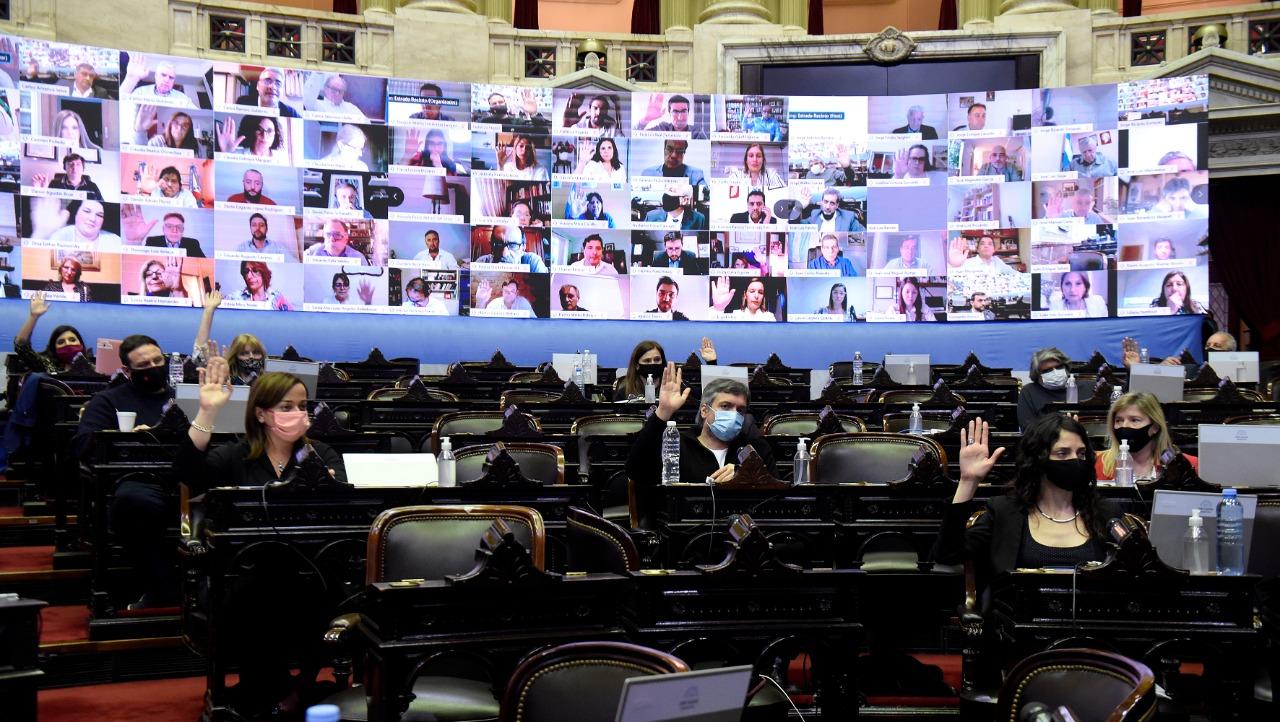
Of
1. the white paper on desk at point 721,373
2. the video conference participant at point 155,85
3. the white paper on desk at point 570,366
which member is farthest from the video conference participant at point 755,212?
the video conference participant at point 155,85

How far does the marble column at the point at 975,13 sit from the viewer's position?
16636 millimetres

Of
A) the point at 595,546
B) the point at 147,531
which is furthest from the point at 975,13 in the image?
the point at 595,546

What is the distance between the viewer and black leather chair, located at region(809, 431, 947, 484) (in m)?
6.67

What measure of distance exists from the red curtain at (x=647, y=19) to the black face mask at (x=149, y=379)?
11.5m

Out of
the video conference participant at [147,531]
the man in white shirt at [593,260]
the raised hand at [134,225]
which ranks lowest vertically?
the video conference participant at [147,531]

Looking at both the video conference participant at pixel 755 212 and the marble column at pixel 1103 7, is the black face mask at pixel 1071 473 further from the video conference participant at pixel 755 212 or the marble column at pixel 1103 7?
the marble column at pixel 1103 7

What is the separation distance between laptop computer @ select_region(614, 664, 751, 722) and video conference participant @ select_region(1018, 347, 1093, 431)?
6540mm

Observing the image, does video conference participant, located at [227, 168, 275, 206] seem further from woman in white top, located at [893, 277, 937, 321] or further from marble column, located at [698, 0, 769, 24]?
woman in white top, located at [893, 277, 937, 321]

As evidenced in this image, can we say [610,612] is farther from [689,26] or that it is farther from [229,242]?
[689,26]

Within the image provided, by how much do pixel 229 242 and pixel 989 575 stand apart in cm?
1008

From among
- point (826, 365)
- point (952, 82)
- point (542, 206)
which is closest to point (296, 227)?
point (542, 206)

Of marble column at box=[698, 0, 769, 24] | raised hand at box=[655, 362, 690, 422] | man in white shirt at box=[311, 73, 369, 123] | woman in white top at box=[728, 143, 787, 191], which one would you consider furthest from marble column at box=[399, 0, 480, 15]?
raised hand at box=[655, 362, 690, 422]

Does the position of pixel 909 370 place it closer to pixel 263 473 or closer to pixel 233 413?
pixel 233 413

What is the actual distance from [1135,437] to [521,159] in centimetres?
897
